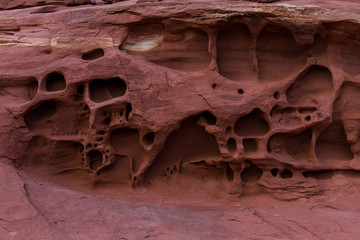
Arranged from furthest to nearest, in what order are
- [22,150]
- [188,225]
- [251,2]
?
[251,2]
[22,150]
[188,225]

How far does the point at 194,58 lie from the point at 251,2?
109 cm

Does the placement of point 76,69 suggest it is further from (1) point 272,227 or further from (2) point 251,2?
(1) point 272,227

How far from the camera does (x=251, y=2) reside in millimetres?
4711

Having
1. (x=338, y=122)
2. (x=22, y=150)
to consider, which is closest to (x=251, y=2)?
(x=338, y=122)

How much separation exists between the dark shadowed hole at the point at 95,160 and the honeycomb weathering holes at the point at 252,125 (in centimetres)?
191

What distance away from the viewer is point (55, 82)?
4.74 m

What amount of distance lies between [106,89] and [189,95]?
118cm

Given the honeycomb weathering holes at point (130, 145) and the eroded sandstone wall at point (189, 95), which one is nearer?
the eroded sandstone wall at point (189, 95)

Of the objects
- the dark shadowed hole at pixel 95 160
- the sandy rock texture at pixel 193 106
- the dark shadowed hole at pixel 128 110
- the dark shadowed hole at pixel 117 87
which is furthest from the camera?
the dark shadowed hole at pixel 117 87

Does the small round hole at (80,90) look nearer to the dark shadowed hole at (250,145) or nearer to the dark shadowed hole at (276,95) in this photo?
the dark shadowed hole at (250,145)

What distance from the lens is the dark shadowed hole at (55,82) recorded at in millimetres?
4684

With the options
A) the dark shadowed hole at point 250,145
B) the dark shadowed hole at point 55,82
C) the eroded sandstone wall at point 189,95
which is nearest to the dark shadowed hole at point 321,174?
the eroded sandstone wall at point 189,95

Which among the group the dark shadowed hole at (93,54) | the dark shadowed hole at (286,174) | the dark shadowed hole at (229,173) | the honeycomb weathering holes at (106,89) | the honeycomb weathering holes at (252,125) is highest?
the dark shadowed hole at (93,54)

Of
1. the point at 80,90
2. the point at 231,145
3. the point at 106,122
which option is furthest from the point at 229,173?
the point at 80,90
